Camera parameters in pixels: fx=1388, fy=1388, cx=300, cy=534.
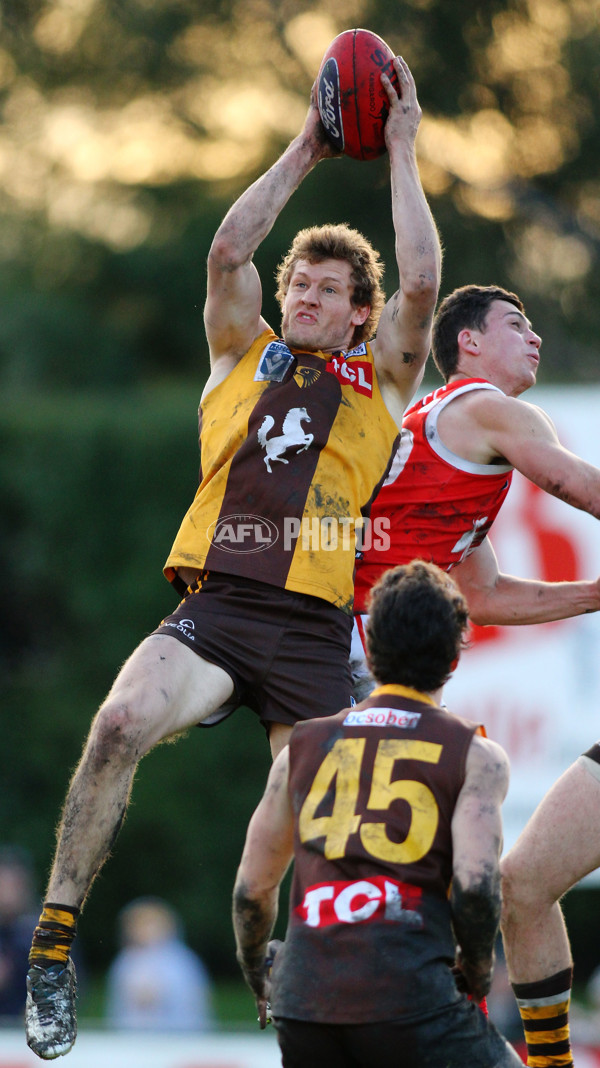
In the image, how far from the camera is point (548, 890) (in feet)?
14.9

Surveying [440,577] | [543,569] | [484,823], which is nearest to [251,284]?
[440,577]

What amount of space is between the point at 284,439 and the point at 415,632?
4.52 ft

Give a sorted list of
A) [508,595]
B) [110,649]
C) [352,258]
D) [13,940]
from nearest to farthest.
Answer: [352,258] < [508,595] < [13,940] < [110,649]

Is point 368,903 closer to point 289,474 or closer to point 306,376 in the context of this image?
point 289,474

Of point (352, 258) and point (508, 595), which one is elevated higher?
point (352, 258)

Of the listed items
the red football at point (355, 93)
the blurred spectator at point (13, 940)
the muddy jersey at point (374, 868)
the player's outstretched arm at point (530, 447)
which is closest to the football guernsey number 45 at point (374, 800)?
the muddy jersey at point (374, 868)

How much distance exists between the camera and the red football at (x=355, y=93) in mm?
5055

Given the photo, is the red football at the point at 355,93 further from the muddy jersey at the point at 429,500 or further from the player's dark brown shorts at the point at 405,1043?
the player's dark brown shorts at the point at 405,1043

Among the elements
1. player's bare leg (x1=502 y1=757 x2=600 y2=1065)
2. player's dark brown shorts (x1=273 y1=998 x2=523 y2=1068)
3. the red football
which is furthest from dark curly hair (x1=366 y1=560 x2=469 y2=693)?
the red football

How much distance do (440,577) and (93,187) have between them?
1604 cm

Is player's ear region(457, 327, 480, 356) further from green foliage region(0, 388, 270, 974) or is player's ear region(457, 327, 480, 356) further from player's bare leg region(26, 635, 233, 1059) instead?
green foliage region(0, 388, 270, 974)

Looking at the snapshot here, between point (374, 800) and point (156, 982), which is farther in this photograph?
point (156, 982)

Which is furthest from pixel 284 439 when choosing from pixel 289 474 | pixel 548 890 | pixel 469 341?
pixel 548 890

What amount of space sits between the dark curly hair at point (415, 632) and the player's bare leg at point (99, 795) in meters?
1.00
